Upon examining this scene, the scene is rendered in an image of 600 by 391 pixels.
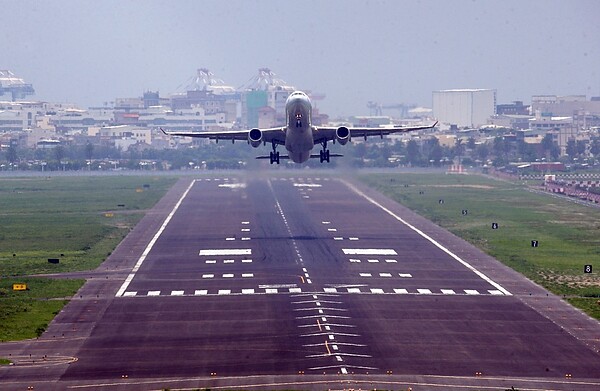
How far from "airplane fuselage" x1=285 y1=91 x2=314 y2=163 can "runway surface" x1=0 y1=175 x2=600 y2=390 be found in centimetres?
1070

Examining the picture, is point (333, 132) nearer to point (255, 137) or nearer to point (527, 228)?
point (255, 137)

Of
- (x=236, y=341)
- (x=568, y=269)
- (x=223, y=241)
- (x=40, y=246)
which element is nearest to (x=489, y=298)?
(x=568, y=269)

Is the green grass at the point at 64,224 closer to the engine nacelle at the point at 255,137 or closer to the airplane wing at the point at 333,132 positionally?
the engine nacelle at the point at 255,137

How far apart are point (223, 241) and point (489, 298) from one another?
40628 mm

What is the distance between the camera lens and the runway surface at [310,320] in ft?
206

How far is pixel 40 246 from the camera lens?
389 feet

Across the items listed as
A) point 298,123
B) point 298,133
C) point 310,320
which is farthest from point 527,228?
point 310,320

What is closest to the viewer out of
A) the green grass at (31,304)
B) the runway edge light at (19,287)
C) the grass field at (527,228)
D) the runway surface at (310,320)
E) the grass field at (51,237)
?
the runway surface at (310,320)

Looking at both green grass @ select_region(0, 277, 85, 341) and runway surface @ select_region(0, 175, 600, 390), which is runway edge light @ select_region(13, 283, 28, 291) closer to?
green grass @ select_region(0, 277, 85, 341)

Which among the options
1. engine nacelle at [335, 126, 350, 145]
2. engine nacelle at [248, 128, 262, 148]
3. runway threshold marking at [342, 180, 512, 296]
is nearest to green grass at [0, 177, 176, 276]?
engine nacelle at [248, 128, 262, 148]

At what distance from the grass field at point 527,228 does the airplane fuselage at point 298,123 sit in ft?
71.0

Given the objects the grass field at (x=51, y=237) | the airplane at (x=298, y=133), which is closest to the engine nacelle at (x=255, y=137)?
the airplane at (x=298, y=133)

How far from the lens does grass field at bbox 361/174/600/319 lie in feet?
318

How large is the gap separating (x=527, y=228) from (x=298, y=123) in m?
42.8
